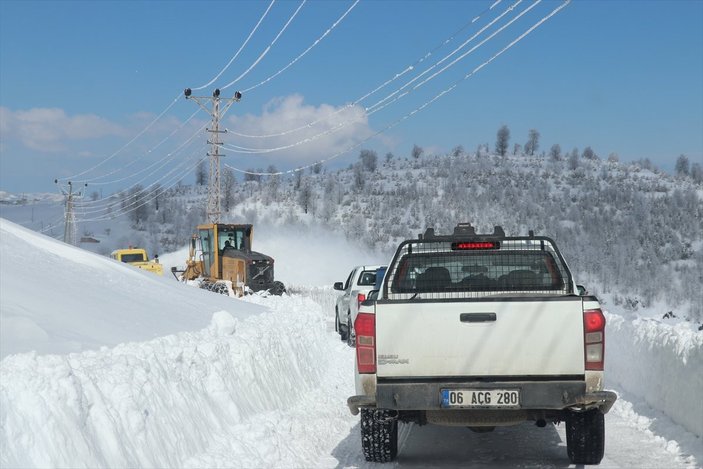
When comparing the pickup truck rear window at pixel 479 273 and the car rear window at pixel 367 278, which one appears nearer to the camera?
the pickup truck rear window at pixel 479 273

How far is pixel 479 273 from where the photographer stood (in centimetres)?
848

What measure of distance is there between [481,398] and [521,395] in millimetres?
327

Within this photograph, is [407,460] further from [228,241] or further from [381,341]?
[228,241]

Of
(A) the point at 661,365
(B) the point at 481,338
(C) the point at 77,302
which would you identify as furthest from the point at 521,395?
(C) the point at 77,302

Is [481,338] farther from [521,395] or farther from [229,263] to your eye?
[229,263]

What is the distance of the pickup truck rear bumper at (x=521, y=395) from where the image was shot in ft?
21.0

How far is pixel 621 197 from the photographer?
10962cm

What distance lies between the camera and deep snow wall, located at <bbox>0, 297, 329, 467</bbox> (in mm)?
5480

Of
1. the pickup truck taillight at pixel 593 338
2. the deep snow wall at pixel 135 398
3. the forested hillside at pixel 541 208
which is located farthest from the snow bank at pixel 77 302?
the forested hillside at pixel 541 208

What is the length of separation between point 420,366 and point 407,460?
1.53 meters

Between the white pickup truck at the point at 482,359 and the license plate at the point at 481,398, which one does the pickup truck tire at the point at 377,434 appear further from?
the license plate at the point at 481,398

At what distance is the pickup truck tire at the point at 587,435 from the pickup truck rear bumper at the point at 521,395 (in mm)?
446

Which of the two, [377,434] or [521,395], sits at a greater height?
[521,395]

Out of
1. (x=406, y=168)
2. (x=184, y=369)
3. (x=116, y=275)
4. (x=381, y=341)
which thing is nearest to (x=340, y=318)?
(x=116, y=275)
